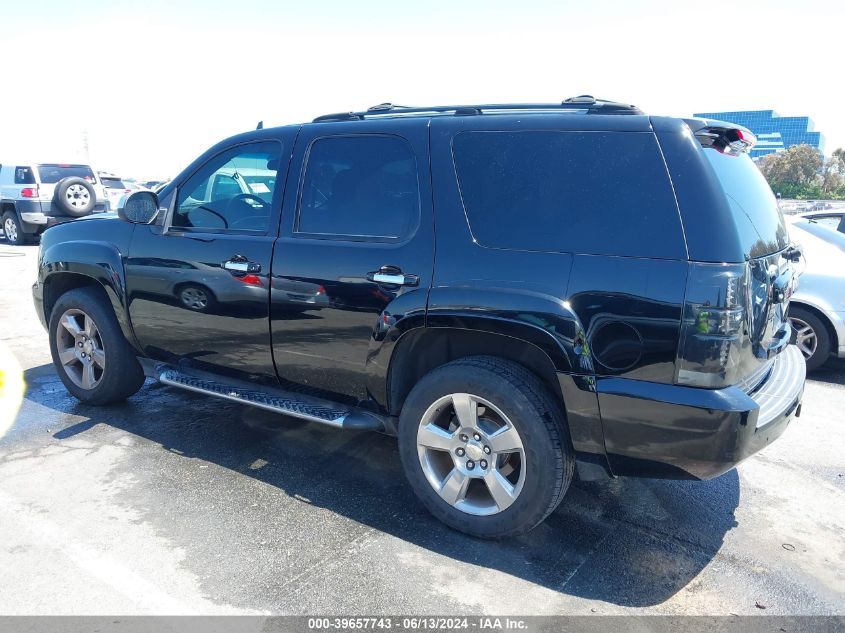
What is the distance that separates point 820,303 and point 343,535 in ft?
15.9

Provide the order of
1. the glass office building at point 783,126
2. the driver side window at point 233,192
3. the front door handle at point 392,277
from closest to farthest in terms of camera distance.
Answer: the front door handle at point 392,277
the driver side window at point 233,192
the glass office building at point 783,126

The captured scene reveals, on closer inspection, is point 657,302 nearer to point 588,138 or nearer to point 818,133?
point 588,138

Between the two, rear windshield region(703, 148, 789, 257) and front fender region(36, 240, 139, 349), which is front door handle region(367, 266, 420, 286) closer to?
rear windshield region(703, 148, 789, 257)

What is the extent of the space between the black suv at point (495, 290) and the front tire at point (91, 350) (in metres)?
0.59

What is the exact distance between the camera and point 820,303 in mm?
5777

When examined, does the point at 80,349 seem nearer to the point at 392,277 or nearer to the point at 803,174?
the point at 392,277

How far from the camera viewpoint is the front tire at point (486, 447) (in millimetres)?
2883

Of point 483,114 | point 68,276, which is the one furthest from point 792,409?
point 68,276

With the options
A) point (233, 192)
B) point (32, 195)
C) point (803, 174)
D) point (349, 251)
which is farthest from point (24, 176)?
point (803, 174)

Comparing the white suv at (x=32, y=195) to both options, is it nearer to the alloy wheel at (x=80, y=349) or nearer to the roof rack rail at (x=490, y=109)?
the alloy wheel at (x=80, y=349)

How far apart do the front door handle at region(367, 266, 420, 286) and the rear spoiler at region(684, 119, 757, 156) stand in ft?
4.49

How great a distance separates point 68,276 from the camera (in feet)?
15.5

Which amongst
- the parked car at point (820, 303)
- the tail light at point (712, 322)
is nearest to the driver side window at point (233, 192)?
the tail light at point (712, 322)

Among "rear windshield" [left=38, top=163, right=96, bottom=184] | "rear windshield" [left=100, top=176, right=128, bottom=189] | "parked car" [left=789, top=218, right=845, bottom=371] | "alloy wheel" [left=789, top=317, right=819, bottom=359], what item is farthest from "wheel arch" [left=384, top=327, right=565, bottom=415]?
"rear windshield" [left=100, top=176, right=128, bottom=189]
